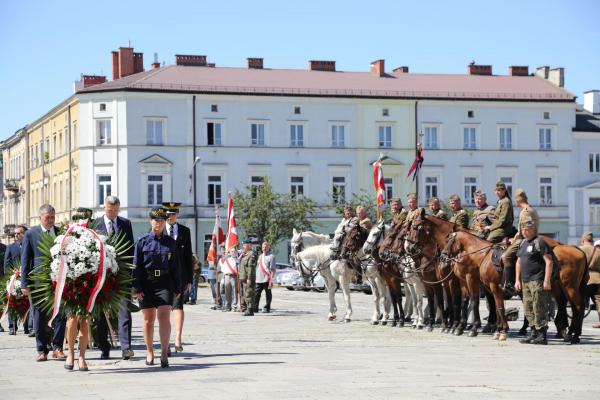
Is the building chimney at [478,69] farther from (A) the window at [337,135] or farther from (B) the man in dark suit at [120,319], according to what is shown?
(B) the man in dark suit at [120,319]

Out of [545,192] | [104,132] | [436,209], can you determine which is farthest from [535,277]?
[545,192]

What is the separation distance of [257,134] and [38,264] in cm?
6251

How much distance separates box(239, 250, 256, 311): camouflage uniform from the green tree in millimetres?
41052

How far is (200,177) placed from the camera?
252 feet

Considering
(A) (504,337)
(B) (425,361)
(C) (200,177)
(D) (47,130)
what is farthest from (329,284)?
(D) (47,130)

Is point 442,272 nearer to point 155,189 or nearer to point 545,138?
point 155,189

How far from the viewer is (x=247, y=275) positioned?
3095 cm

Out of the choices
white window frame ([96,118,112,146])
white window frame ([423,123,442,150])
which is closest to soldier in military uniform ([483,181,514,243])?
white window frame ([96,118,112,146])

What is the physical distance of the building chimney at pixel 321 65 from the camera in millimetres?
84250

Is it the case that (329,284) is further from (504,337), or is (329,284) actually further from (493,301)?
(504,337)

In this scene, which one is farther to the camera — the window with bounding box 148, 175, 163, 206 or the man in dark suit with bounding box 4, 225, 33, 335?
the window with bounding box 148, 175, 163, 206

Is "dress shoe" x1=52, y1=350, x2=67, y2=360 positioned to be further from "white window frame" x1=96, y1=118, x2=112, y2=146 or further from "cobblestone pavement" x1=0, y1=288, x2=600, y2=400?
"white window frame" x1=96, y1=118, x2=112, y2=146

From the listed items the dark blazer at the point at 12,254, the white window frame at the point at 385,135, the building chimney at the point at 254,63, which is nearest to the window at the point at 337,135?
the white window frame at the point at 385,135

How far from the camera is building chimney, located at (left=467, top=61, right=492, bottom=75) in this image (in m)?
87.6
